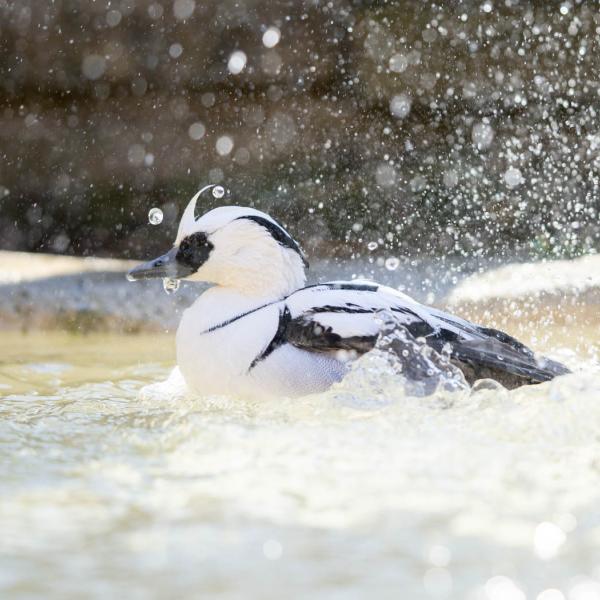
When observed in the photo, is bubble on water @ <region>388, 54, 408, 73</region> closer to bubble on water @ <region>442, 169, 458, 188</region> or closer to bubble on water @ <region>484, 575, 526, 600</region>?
bubble on water @ <region>442, 169, 458, 188</region>

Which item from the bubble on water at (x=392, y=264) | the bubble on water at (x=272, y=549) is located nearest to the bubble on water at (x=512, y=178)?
the bubble on water at (x=392, y=264)

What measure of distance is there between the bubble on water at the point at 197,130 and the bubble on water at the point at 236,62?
411 millimetres

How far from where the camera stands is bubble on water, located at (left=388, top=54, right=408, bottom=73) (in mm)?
7250

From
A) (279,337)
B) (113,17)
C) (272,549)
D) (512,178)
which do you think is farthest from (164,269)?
(512,178)

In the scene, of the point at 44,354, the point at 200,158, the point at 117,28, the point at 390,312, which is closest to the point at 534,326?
the point at 390,312

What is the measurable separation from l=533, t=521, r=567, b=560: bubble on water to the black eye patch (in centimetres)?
189

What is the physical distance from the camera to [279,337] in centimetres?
359

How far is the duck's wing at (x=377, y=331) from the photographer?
11.7ft

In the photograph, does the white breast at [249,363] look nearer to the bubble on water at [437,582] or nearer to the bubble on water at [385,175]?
the bubble on water at [437,582]

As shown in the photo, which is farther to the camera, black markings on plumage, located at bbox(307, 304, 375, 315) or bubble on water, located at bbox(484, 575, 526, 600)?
black markings on plumage, located at bbox(307, 304, 375, 315)

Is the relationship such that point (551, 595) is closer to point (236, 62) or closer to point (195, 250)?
point (195, 250)

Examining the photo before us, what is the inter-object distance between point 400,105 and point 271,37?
97cm

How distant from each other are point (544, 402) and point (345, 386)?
2.03ft

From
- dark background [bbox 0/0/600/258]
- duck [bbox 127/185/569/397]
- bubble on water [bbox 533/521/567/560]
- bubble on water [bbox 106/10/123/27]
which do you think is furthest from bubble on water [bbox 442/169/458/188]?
bubble on water [bbox 533/521/567/560]
